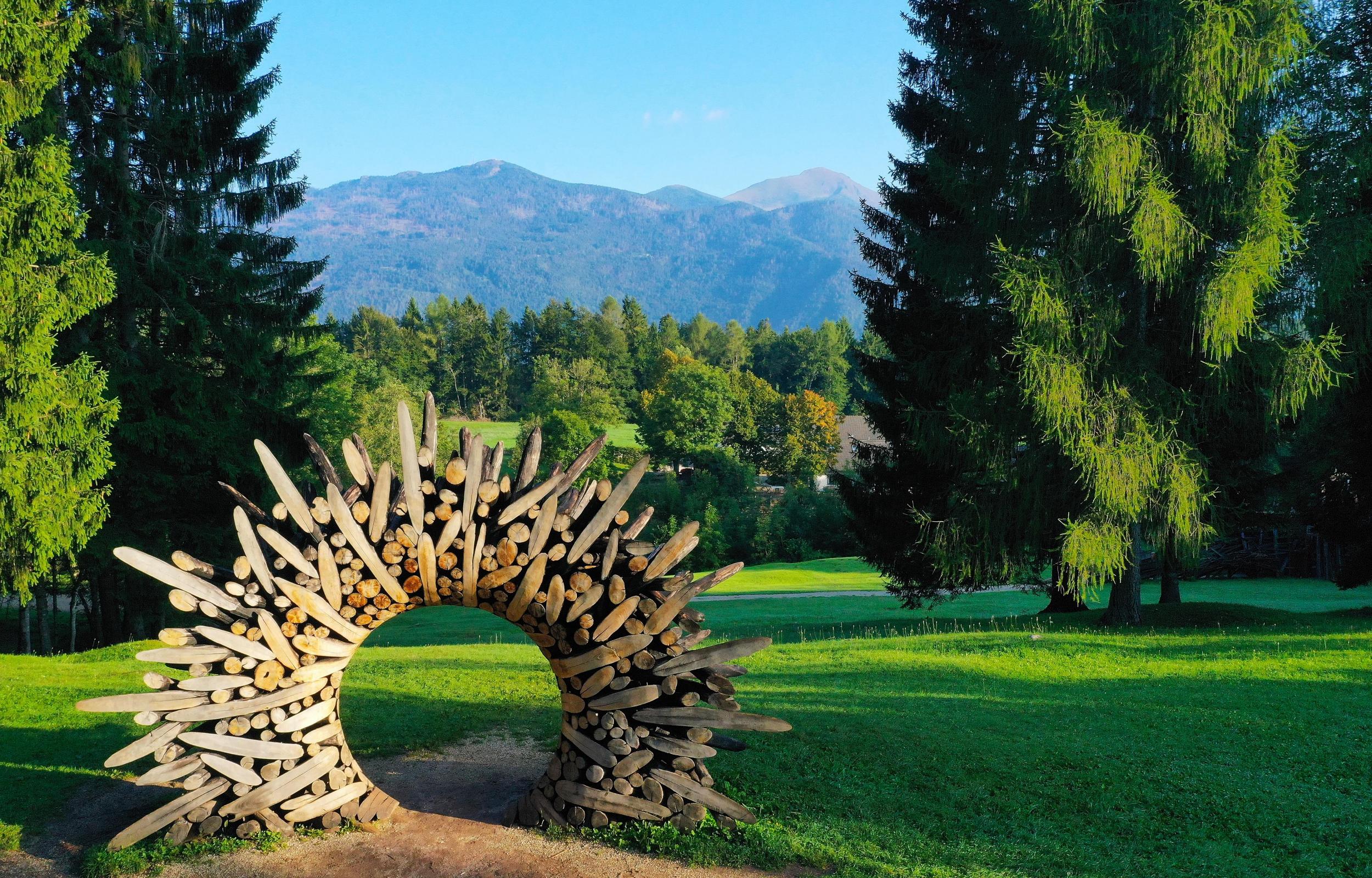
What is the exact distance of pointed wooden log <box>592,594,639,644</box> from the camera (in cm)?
659

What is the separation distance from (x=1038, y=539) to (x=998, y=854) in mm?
10371

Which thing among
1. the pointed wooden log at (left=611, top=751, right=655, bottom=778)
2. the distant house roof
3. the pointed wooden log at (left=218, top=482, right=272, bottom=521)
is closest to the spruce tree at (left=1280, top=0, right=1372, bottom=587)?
the pointed wooden log at (left=611, top=751, right=655, bottom=778)

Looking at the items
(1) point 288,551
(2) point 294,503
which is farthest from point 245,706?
(2) point 294,503

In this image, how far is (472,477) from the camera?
6.55m

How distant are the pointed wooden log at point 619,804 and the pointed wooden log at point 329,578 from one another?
2.24 metres

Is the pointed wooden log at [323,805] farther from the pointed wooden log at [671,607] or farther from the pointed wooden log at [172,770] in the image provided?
the pointed wooden log at [671,607]

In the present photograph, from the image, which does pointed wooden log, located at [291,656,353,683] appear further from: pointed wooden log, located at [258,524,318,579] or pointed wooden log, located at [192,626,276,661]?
pointed wooden log, located at [258,524,318,579]

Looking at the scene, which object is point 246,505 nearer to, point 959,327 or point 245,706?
point 245,706

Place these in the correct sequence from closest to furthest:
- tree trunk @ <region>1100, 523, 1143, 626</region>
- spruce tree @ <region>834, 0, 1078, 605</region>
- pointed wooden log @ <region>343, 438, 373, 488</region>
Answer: pointed wooden log @ <region>343, 438, 373, 488</region>, spruce tree @ <region>834, 0, 1078, 605</region>, tree trunk @ <region>1100, 523, 1143, 626</region>

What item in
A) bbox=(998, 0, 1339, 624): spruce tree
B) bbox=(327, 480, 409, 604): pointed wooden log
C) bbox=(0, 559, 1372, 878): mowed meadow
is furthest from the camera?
bbox=(998, 0, 1339, 624): spruce tree

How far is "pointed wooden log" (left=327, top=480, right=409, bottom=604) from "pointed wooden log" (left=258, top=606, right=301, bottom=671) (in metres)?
0.70

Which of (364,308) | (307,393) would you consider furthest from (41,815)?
(364,308)

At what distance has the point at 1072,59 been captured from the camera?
46.3 ft

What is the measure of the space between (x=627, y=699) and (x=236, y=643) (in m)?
2.71
